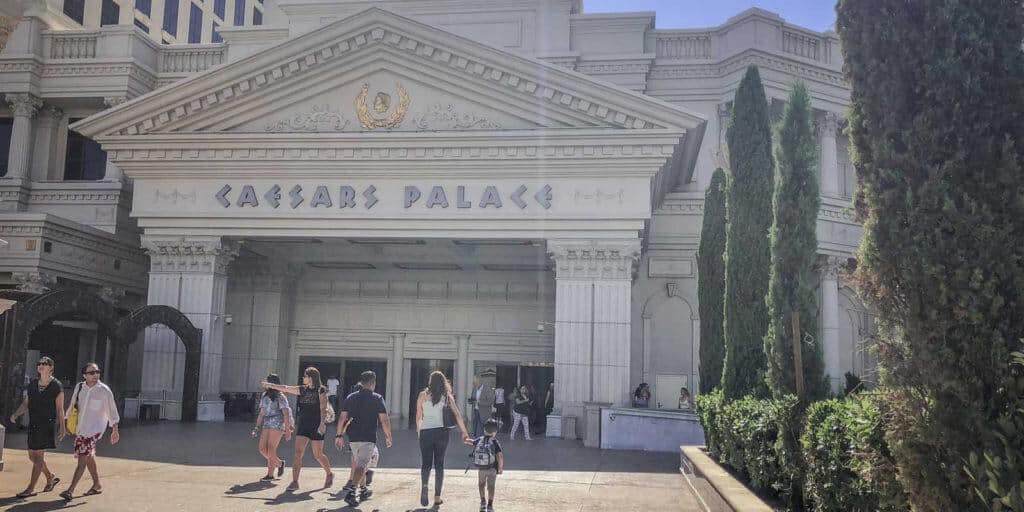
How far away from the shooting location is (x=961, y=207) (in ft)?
17.8

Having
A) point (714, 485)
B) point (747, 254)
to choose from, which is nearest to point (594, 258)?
point (747, 254)

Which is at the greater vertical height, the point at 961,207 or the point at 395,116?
the point at 395,116

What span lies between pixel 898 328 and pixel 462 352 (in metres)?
23.9

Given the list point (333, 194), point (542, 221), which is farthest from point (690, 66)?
point (333, 194)

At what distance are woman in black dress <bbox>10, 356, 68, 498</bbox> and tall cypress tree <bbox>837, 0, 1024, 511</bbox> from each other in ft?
31.4

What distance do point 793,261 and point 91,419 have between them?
29.3 feet

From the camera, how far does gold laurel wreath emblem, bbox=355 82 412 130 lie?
23.1 m

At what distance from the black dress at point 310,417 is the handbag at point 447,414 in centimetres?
229

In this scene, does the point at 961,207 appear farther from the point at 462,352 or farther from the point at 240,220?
the point at 462,352

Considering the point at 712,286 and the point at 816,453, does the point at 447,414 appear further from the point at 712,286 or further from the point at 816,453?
the point at 712,286

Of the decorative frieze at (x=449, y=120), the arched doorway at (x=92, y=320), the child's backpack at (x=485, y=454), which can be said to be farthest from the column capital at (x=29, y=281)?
the child's backpack at (x=485, y=454)

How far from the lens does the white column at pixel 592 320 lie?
71.7ft

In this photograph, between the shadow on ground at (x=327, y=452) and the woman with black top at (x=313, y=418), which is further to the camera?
the shadow on ground at (x=327, y=452)

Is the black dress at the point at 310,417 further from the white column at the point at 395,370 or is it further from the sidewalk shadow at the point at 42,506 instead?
the white column at the point at 395,370
